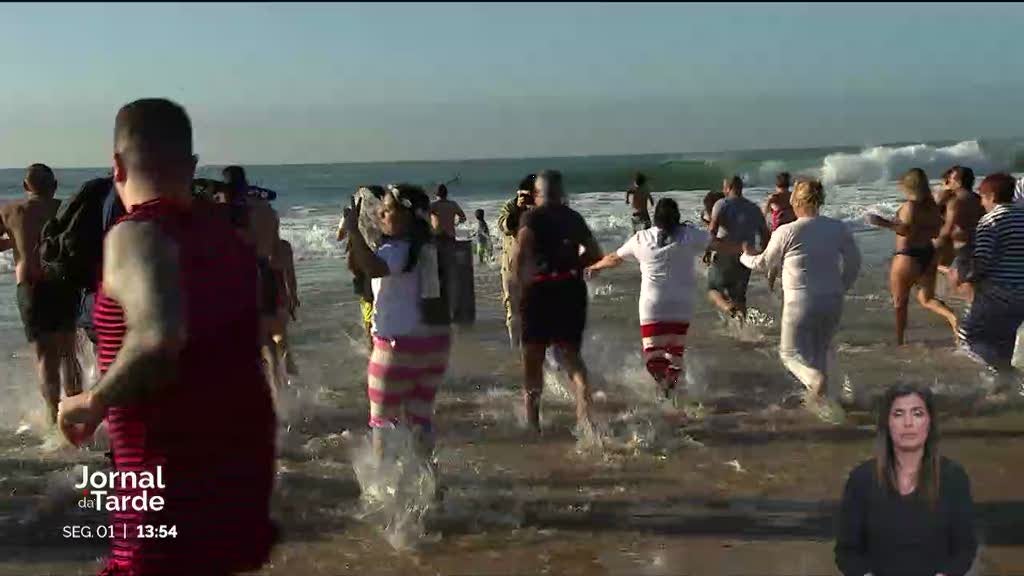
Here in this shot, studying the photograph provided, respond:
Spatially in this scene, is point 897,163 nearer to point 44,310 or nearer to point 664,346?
point 664,346

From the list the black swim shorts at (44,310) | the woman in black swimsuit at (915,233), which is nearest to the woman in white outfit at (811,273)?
the woman in black swimsuit at (915,233)

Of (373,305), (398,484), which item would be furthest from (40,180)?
(398,484)

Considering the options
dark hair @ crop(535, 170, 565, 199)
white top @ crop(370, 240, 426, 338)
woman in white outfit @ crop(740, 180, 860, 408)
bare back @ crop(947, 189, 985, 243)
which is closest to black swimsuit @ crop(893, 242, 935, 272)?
bare back @ crop(947, 189, 985, 243)

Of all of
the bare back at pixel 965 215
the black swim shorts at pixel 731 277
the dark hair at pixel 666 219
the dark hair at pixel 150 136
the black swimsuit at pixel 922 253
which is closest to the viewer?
the dark hair at pixel 150 136

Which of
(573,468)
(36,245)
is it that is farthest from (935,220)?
(36,245)

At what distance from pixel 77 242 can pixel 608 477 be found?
3089 millimetres

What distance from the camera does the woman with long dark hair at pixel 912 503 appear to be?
113 inches

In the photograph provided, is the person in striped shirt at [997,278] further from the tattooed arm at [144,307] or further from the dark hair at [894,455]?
the tattooed arm at [144,307]

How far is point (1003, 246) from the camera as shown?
5938mm

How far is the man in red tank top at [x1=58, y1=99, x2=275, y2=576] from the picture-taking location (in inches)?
78.7

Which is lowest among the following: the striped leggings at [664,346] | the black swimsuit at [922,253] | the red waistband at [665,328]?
the striped leggings at [664,346]

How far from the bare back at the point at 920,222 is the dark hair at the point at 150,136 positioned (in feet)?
22.4

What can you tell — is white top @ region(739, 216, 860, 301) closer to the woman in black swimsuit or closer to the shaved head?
the woman in black swimsuit

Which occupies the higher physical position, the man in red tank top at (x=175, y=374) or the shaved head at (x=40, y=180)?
the shaved head at (x=40, y=180)
